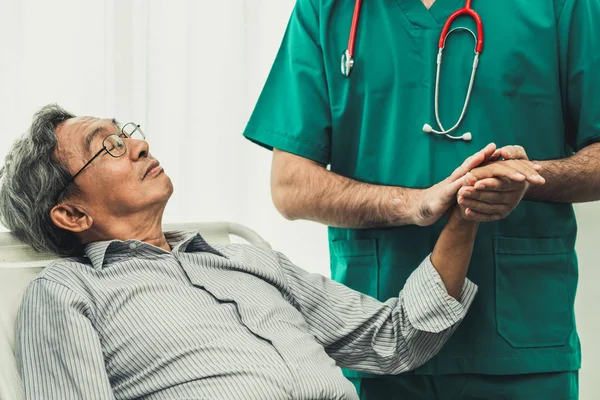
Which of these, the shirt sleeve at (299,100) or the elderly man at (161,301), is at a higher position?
the shirt sleeve at (299,100)

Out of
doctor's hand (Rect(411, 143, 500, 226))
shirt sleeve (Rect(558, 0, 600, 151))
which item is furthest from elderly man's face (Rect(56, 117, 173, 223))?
shirt sleeve (Rect(558, 0, 600, 151))

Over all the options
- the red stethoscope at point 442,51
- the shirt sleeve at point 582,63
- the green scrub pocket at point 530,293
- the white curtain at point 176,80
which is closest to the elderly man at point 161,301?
the green scrub pocket at point 530,293

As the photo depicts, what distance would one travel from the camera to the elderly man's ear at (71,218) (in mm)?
1592

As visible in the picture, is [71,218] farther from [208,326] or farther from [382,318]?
[382,318]

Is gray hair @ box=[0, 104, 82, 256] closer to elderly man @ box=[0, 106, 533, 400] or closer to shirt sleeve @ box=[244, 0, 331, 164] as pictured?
elderly man @ box=[0, 106, 533, 400]

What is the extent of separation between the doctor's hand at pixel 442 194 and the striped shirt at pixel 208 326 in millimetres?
111

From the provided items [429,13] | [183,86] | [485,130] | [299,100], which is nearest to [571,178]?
[485,130]

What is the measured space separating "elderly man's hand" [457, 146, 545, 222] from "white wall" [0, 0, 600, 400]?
3.70 ft

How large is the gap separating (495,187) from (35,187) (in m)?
0.94

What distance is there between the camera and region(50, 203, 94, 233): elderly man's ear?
159 centimetres

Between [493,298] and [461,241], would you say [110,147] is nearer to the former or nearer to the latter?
[461,241]

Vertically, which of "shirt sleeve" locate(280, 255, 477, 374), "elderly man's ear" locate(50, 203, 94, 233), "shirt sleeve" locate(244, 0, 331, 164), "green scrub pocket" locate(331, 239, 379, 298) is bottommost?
"shirt sleeve" locate(280, 255, 477, 374)

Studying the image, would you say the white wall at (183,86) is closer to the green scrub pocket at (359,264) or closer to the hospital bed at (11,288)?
the hospital bed at (11,288)

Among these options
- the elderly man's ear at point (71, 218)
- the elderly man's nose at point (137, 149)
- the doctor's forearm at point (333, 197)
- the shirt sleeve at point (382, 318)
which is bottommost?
the shirt sleeve at point (382, 318)
